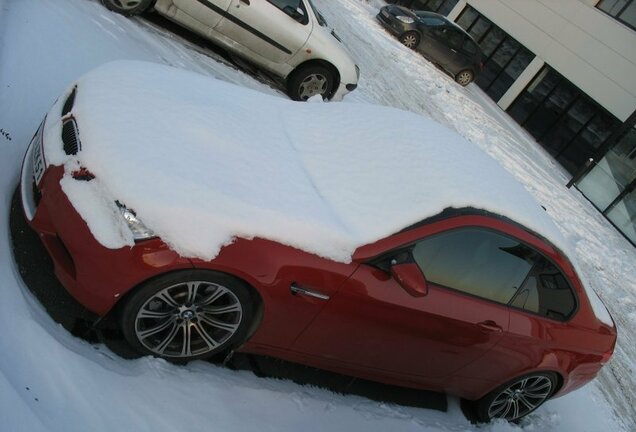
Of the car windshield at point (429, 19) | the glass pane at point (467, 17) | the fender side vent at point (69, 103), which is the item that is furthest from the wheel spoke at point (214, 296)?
the glass pane at point (467, 17)

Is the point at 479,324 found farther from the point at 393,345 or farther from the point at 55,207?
the point at 55,207

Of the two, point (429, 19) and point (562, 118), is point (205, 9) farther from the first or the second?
point (562, 118)

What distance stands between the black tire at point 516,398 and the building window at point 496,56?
1677 cm

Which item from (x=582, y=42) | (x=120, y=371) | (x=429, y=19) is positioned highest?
(x=582, y=42)

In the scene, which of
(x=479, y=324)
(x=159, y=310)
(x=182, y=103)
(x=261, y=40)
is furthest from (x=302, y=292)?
(x=261, y=40)

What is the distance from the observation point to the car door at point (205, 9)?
6.52 m

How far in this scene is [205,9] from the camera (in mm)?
6605

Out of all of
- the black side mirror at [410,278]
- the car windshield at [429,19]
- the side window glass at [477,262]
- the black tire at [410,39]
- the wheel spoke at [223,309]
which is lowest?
the wheel spoke at [223,309]

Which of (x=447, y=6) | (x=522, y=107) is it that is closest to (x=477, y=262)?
(x=522, y=107)

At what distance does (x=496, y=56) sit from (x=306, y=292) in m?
19.4

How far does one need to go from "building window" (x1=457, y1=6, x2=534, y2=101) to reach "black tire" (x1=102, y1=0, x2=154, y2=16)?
51.9 ft

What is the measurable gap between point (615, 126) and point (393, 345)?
14807 millimetres

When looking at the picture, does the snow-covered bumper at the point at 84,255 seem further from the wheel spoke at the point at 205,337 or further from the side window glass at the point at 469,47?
the side window glass at the point at 469,47

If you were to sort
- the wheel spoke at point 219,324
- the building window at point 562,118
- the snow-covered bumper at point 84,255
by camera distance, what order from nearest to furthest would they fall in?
the snow-covered bumper at point 84,255 → the wheel spoke at point 219,324 → the building window at point 562,118
